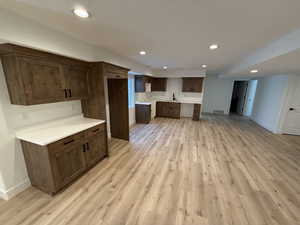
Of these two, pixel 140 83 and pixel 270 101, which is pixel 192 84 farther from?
pixel 270 101

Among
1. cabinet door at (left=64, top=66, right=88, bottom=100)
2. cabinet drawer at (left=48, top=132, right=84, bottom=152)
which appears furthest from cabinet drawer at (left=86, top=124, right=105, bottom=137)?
cabinet door at (left=64, top=66, right=88, bottom=100)

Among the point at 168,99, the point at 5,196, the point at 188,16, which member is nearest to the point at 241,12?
the point at 188,16

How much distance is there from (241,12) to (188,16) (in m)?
0.57

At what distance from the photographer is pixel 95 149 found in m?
2.55

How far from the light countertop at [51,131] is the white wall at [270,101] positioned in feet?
20.6

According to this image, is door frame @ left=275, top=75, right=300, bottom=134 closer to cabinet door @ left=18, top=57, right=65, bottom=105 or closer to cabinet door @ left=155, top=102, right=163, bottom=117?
cabinet door @ left=155, top=102, right=163, bottom=117

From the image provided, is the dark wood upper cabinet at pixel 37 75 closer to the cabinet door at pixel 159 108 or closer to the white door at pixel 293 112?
the cabinet door at pixel 159 108

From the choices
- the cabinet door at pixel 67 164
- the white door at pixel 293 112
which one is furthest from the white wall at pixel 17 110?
the white door at pixel 293 112

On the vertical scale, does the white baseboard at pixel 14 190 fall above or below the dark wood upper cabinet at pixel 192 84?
below

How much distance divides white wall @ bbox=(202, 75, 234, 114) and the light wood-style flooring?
15.4 ft

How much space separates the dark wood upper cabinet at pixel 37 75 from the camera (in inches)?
63.7

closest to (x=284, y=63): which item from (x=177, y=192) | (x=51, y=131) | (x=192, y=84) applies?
(x=177, y=192)

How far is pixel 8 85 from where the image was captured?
1.71m

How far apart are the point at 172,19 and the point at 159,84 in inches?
209
